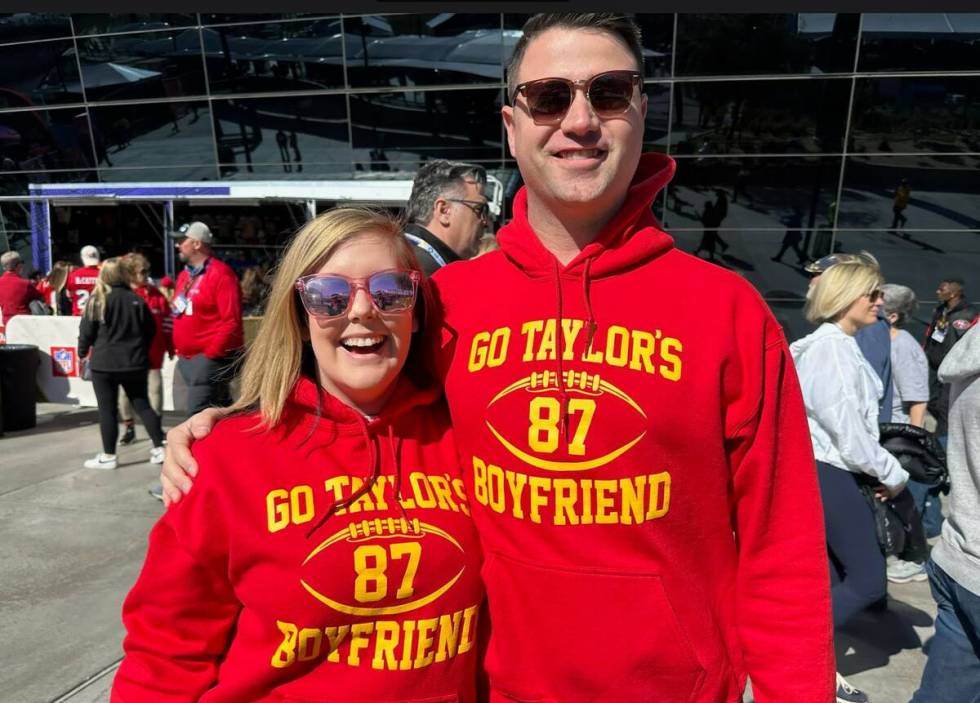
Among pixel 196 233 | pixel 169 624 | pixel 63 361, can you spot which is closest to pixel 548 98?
pixel 169 624

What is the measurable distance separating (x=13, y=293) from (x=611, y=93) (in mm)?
10158

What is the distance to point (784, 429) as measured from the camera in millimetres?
1423

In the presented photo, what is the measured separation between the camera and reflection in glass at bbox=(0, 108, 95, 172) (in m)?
18.6

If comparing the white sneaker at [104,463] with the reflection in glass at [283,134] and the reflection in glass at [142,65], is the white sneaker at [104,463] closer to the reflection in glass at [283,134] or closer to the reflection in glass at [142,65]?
the reflection in glass at [283,134]

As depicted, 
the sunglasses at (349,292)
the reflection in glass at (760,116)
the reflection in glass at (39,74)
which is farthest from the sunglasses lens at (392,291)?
the reflection in glass at (39,74)

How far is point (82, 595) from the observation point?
13.9 ft

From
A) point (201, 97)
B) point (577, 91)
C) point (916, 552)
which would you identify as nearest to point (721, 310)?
point (577, 91)

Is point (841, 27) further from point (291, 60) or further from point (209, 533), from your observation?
point (209, 533)

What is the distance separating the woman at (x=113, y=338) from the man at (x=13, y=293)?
377cm

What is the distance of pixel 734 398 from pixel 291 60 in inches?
676

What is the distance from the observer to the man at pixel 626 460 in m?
1.40

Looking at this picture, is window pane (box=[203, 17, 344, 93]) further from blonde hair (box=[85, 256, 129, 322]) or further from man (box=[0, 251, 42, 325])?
blonde hair (box=[85, 256, 129, 322])

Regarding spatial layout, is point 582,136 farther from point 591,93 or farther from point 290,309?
point 290,309

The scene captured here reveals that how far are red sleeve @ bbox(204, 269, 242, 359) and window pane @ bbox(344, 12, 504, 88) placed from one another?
1102 cm
